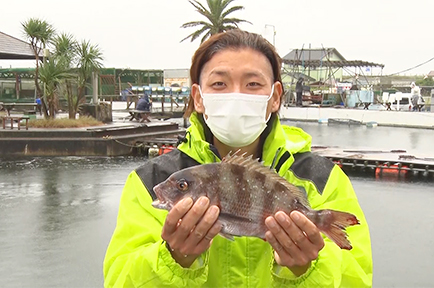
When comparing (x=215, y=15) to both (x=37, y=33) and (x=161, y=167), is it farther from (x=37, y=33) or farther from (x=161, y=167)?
(x=161, y=167)

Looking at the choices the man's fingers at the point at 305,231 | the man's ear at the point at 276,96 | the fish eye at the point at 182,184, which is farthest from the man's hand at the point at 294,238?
the man's ear at the point at 276,96

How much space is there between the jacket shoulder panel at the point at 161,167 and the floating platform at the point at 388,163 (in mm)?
14455

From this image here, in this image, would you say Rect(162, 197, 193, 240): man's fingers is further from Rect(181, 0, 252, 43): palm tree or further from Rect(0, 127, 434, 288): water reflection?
Rect(181, 0, 252, 43): palm tree

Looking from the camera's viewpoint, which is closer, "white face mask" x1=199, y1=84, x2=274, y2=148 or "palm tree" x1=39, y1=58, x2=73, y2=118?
"white face mask" x1=199, y1=84, x2=274, y2=148

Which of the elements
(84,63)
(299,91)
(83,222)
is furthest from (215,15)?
(83,222)

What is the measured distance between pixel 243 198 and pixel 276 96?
2.64ft

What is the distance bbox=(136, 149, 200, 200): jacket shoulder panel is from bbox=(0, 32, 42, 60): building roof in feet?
92.1

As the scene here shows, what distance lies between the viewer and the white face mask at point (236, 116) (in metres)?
2.48

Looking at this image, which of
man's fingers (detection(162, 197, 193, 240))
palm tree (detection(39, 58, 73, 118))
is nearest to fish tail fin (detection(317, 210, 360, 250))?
man's fingers (detection(162, 197, 193, 240))

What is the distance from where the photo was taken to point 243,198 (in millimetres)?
2068

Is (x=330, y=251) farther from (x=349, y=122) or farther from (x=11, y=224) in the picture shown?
(x=349, y=122)

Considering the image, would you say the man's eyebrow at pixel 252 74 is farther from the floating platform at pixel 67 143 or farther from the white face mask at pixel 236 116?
the floating platform at pixel 67 143

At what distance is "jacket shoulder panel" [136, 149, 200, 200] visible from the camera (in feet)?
7.61

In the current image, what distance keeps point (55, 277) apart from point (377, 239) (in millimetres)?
6130
